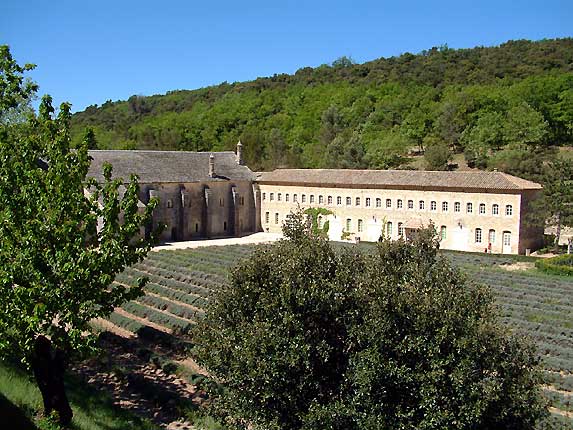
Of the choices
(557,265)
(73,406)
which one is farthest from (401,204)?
(73,406)

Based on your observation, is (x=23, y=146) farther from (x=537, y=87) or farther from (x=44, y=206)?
(x=537, y=87)

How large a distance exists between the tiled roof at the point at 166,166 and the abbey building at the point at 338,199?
11 centimetres

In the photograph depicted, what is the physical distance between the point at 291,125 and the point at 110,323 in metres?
83.2

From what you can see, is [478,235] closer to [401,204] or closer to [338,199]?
[401,204]

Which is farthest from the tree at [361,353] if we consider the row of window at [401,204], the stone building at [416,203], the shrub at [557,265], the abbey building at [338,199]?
the abbey building at [338,199]

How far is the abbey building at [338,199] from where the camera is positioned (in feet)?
156

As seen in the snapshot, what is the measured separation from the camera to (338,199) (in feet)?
189

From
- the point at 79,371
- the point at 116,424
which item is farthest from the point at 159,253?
the point at 116,424

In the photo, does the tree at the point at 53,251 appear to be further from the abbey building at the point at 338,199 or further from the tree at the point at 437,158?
the tree at the point at 437,158

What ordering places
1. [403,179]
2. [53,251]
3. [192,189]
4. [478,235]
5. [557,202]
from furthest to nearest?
1. [192,189]
2. [403,179]
3. [478,235]
4. [557,202]
5. [53,251]

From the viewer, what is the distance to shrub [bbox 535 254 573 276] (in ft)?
127

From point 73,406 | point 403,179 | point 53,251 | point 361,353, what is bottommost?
point 73,406

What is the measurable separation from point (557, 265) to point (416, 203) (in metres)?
14.8

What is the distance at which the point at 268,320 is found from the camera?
12438 mm
